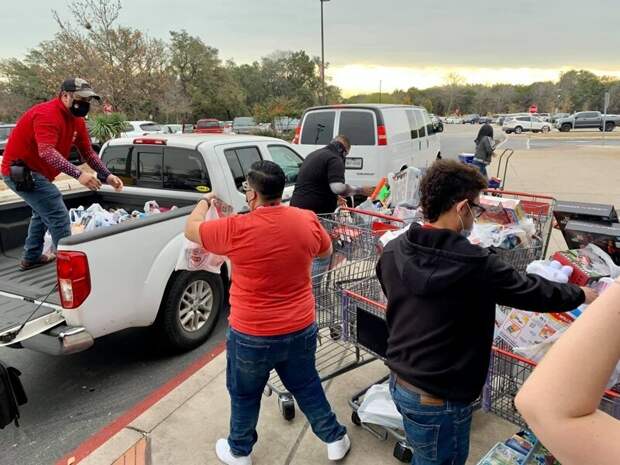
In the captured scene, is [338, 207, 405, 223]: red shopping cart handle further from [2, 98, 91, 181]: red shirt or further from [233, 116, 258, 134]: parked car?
[233, 116, 258, 134]: parked car

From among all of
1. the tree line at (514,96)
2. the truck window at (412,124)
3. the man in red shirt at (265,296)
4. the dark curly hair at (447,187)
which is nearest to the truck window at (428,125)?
the truck window at (412,124)

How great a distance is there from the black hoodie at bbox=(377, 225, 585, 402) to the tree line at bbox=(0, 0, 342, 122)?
20.1m

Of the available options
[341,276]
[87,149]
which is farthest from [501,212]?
[87,149]

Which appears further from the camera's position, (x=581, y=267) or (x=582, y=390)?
(x=581, y=267)

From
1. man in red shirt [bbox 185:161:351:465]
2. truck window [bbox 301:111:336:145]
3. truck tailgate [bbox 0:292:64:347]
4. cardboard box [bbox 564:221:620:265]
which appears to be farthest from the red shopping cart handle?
truck window [bbox 301:111:336:145]

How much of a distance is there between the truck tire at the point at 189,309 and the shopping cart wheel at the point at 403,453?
2129 millimetres

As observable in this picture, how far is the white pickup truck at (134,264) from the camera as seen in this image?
10.4ft

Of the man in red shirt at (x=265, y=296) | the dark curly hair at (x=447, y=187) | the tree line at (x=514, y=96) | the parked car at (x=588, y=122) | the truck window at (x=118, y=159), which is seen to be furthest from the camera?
the tree line at (x=514, y=96)

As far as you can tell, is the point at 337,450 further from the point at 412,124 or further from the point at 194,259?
the point at 412,124

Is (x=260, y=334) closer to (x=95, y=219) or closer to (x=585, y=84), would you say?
(x=95, y=219)

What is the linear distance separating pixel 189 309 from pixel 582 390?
3709mm

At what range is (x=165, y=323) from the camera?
3895mm

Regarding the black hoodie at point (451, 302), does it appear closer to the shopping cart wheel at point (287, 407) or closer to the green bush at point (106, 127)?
the shopping cart wheel at point (287, 407)

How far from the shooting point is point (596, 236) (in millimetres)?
2822
